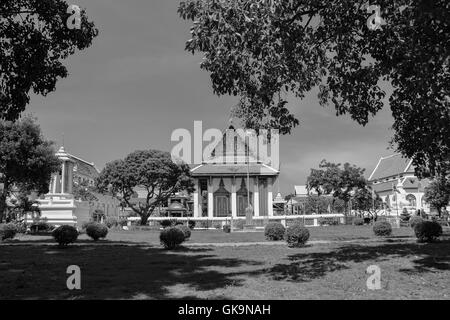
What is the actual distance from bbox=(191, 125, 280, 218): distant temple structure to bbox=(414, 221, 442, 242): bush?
40.0m

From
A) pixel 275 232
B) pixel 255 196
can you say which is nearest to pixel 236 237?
pixel 275 232

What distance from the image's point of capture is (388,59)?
38.8ft

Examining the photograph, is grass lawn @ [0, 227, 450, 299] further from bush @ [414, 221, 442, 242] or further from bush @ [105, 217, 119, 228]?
bush @ [105, 217, 119, 228]

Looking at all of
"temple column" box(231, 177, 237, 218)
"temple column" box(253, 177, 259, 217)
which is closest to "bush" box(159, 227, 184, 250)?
"temple column" box(253, 177, 259, 217)

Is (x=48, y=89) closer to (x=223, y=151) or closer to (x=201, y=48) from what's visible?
(x=201, y=48)

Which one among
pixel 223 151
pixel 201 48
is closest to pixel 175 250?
pixel 201 48

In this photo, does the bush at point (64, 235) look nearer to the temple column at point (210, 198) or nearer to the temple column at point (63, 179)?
the temple column at point (63, 179)

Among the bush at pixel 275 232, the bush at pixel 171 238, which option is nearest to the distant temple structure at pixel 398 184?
the bush at pixel 275 232

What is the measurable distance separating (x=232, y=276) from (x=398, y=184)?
3106 inches

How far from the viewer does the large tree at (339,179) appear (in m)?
51.1

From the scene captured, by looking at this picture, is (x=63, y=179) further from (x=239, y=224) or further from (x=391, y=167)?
(x=391, y=167)

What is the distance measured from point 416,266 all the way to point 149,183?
38.8 meters

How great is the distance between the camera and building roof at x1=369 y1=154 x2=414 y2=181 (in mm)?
90125
